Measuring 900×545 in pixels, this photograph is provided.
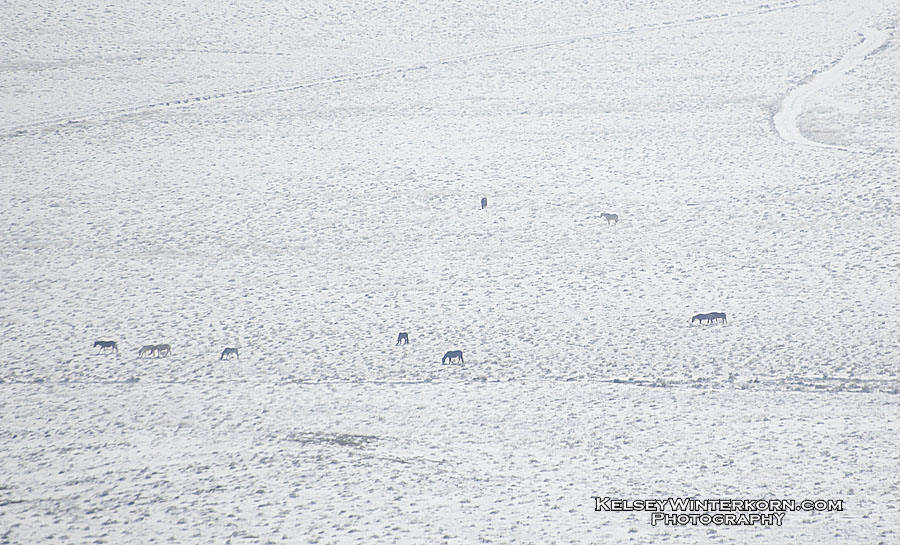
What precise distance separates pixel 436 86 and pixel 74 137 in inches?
372

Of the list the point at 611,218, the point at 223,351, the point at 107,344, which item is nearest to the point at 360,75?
the point at 611,218

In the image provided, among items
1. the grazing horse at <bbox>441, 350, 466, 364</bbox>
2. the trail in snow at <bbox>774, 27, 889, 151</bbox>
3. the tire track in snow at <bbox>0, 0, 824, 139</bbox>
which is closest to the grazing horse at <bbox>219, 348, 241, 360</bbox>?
the grazing horse at <bbox>441, 350, 466, 364</bbox>

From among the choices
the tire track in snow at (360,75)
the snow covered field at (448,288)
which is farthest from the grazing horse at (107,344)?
the tire track in snow at (360,75)

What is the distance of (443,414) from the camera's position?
436 inches

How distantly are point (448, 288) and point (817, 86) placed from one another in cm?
1416

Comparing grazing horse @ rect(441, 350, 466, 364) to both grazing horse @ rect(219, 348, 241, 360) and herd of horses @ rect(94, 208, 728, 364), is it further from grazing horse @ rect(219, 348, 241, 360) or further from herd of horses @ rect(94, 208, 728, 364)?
grazing horse @ rect(219, 348, 241, 360)

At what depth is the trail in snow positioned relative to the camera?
69.9 feet

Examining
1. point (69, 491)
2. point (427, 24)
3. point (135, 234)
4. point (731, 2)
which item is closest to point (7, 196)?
point (135, 234)

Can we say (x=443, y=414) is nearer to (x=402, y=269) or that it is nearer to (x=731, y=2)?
(x=402, y=269)

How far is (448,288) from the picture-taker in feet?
49.3

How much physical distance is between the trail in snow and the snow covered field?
0.34 ft

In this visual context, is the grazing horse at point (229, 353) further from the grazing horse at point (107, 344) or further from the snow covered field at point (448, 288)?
the grazing horse at point (107, 344)

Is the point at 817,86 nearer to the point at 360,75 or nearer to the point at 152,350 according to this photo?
the point at 360,75

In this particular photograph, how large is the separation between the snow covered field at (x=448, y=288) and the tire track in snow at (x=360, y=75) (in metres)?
0.16
